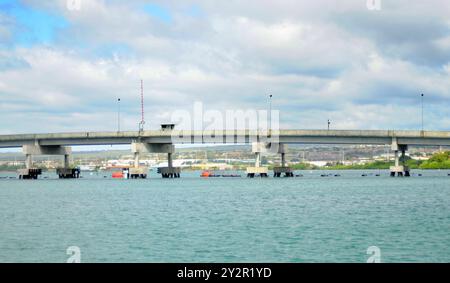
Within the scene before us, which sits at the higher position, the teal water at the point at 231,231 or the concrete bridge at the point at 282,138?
the concrete bridge at the point at 282,138

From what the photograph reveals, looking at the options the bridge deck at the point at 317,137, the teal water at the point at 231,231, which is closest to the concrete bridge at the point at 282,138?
the bridge deck at the point at 317,137

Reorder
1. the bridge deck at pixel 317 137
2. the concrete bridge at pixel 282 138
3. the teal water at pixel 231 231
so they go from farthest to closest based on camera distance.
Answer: the concrete bridge at pixel 282 138 < the bridge deck at pixel 317 137 < the teal water at pixel 231 231

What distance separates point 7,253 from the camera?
47844 mm

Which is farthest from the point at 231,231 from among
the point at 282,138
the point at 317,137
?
the point at 282,138

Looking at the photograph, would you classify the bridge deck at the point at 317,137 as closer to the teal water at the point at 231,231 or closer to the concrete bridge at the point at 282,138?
the concrete bridge at the point at 282,138

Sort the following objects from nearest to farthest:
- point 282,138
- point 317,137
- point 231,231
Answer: point 231,231 → point 317,137 → point 282,138

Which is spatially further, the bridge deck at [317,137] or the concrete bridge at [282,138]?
the concrete bridge at [282,138]

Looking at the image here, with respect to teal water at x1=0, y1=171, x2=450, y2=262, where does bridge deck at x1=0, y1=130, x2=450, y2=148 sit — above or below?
above

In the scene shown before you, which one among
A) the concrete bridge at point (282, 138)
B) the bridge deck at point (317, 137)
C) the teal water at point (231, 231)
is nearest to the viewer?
the teal water at point (231, 231)

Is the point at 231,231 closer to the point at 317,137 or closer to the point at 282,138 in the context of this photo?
A: the point at 317,137

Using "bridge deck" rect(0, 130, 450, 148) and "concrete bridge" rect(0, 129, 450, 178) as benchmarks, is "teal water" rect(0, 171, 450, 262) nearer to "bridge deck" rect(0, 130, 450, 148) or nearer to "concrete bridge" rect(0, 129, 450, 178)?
"bridge deck" rect(0, 130, 450, 148)

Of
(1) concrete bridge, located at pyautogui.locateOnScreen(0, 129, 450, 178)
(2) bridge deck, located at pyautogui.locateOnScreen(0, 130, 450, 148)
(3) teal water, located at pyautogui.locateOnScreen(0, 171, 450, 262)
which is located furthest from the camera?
(1) concrete bridge, located at pyautogui.locateOnScreen(0, 129, 450, 178)

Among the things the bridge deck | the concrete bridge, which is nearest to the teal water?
the bridge deck
